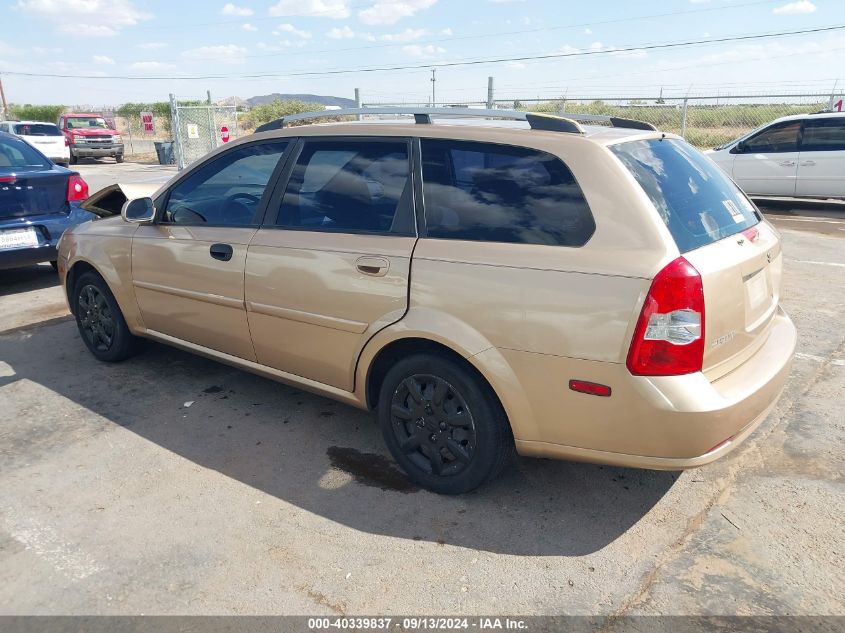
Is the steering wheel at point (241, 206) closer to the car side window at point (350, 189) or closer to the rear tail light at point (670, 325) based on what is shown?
the car side window at point (350, 189)

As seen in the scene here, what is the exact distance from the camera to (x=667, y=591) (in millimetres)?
2498

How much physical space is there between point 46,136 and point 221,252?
836 inches

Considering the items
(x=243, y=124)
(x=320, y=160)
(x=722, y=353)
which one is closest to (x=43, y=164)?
(x=320, y=160)

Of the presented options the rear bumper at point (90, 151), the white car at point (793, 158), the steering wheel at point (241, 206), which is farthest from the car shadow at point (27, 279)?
the rear bumper at point (90, 151)

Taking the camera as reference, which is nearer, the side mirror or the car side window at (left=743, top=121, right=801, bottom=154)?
the side mirror

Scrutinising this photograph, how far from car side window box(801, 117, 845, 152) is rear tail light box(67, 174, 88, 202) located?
11.2m

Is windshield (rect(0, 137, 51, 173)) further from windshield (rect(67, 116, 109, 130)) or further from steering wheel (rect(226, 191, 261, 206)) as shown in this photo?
windshield (rect(67, 116, 109, 130))

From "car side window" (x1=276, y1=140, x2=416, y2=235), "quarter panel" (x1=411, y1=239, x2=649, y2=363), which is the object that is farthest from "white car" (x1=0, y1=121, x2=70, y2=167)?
"quarter panel" (x1=411, y1=239, x2=649, y2=363)

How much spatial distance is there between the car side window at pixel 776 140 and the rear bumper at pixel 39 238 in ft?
36.2

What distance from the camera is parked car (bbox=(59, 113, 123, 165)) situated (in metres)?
25.9

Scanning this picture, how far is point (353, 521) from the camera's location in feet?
9.76

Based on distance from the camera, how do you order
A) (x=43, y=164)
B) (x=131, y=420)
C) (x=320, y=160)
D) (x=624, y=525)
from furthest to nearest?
(x=43, y=164) < (x=131, y=420) < (x=320, y=160) < (x=624, y=525)

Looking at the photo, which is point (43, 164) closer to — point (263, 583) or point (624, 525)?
point (263, 583)

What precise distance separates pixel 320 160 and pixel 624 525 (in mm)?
2333
